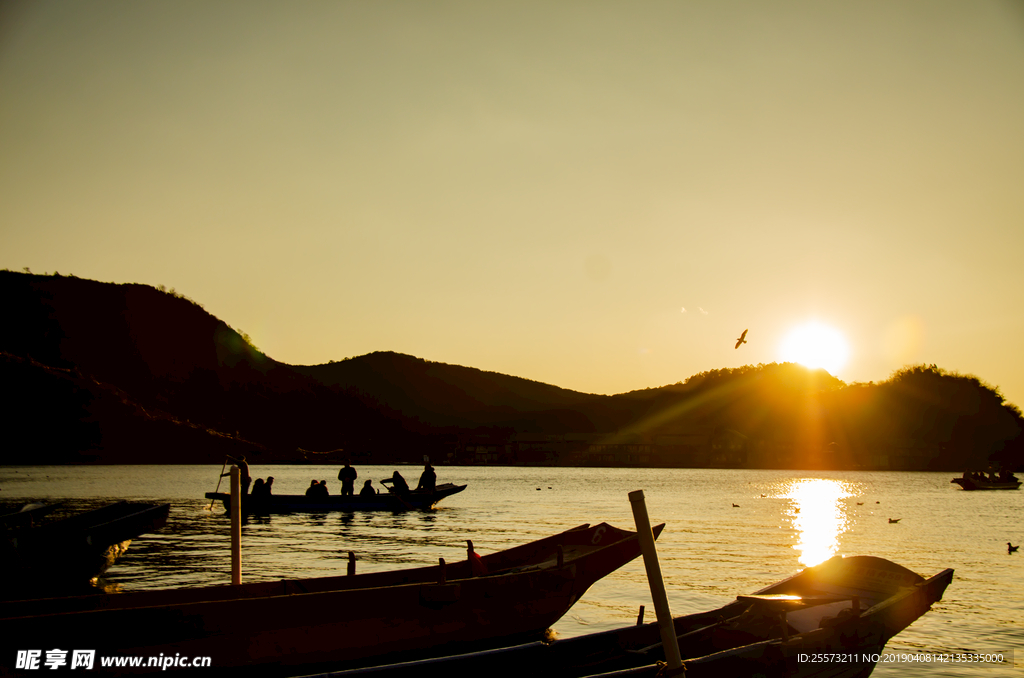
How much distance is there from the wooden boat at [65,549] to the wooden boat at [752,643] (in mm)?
10234

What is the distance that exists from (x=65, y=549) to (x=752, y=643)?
14.6 meters

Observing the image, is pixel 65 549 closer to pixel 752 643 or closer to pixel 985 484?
pixel 752 643

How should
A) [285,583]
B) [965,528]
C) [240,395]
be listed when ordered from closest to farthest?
[285,583]
[965,528]
[240,395]

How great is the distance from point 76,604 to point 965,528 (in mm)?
41787

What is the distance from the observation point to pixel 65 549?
50.2ft

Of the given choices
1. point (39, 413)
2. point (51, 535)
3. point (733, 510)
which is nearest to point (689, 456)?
point (733, 510)

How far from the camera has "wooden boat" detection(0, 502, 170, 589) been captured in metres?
13.2

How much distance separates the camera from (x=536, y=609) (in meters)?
11.0

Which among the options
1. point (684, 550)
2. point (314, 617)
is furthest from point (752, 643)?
point (684, 550)

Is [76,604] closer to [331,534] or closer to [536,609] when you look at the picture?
[536,609]

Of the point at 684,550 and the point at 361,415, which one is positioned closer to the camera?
the point at 684,550

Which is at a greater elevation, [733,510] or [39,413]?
[39,413]

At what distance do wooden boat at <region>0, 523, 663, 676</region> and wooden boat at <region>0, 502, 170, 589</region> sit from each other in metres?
5.58

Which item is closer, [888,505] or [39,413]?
[888,505]
